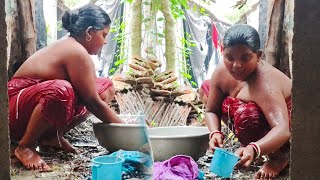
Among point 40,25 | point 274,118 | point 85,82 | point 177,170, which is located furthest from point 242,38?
point 40,25

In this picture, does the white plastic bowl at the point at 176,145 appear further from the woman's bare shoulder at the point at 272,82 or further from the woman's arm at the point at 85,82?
the woman's bare shoulder at the point at 272,82

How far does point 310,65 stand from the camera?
1.53 meters

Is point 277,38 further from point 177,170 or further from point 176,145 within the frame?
point 177,170

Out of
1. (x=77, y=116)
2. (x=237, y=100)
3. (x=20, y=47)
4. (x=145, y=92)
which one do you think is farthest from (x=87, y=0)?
(x=237, y=100)

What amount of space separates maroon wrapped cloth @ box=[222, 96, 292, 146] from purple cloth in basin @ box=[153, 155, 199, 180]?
0.51m

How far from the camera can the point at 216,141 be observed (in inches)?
121

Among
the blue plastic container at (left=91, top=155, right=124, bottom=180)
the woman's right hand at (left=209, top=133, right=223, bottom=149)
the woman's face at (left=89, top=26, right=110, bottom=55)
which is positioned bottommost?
the blue plastic container at (left=91, top=155, right=124, bottom=180)

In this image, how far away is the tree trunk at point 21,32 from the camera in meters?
4.11

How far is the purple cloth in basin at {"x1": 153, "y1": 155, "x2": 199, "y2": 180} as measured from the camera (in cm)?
281

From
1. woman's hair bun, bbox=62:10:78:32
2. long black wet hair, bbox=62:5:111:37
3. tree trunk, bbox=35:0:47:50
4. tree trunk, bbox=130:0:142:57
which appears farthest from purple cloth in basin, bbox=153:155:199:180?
tree trunk, bbox=130:0:142:57

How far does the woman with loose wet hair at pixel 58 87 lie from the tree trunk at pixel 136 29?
410cm

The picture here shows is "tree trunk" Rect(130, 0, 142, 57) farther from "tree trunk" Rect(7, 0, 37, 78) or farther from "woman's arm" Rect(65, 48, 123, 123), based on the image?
"woman's arm" Rect(65, 48, 123, 123)

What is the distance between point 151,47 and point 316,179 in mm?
6277

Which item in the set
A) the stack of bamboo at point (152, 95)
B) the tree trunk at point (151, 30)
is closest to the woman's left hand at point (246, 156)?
the stack of bamboo at point (152, 95)
